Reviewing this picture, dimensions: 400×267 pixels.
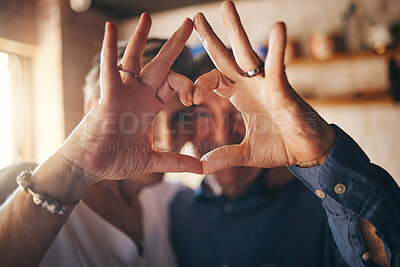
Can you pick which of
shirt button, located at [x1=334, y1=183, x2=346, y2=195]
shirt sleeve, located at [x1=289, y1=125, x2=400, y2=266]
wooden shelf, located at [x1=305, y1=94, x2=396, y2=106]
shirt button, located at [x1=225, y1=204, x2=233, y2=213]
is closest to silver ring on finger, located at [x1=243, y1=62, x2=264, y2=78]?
shirt sleeve, located at [x1=289, y1=125, x2=400, y2=266]

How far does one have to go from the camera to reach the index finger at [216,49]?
80 cm

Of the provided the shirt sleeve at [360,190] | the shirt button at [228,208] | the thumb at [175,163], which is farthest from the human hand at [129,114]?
the shirt button at [228,208]

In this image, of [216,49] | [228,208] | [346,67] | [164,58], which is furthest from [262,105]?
[346,67]

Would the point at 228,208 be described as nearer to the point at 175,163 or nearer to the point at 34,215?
the point at 175,163

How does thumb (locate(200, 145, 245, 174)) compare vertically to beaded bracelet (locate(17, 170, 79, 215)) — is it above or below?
above

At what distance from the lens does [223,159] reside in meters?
0.83

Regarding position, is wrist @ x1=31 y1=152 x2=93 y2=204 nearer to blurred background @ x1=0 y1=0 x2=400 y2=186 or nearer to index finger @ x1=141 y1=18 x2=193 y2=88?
index finger @ x1=141 y1=18 x2=193 y2=88

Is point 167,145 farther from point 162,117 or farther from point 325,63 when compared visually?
point 325,63

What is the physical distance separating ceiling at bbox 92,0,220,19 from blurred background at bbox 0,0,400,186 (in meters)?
0.16

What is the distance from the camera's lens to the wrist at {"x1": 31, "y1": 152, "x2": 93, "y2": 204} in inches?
29.1

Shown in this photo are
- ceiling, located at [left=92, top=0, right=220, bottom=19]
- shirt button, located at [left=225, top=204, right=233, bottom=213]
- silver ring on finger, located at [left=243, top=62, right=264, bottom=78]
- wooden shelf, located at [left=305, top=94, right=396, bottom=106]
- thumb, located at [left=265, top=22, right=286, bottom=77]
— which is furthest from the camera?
ceiling, located at [left=92, top=0, right=220, bottom=19]

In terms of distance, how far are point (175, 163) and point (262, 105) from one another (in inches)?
11.8

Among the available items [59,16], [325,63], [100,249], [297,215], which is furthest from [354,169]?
[59,16]

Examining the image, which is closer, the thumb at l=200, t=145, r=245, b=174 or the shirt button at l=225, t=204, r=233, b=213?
the thumb at l=200, t=145, r=245, b=174
